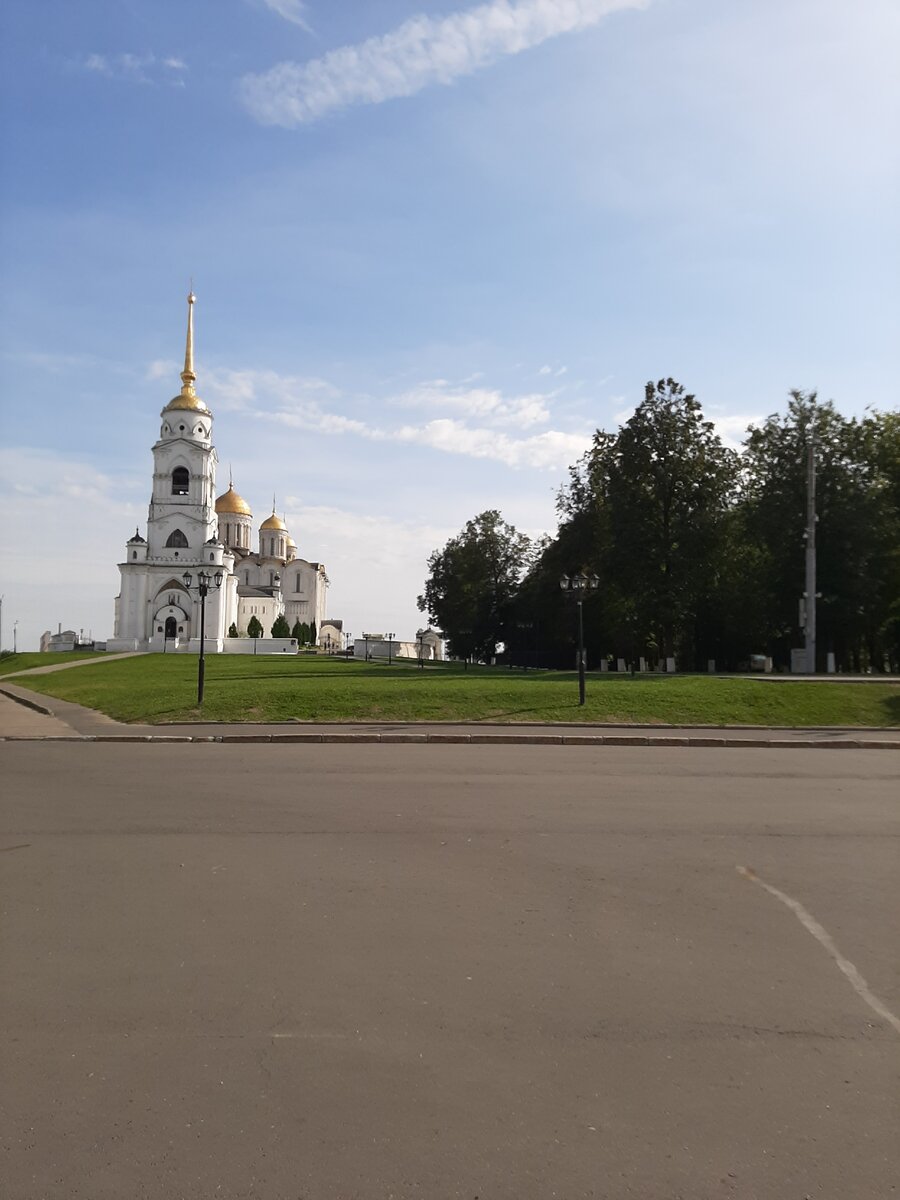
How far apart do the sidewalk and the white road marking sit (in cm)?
1014

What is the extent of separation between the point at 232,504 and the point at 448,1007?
387ft

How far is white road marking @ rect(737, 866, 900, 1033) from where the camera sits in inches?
187

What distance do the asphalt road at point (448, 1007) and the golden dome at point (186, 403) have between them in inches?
3469

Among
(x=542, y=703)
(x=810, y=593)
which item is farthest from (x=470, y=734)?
(x=810, y=593)

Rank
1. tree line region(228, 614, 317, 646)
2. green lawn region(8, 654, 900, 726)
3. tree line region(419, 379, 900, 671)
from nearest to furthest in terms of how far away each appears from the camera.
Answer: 1. green lawn region(8, 654, 900, 726)
2. tree line region(419, 379, 900, 671)
3. tree line region(228, 614, 317, 646)

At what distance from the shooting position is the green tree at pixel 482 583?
70.6m

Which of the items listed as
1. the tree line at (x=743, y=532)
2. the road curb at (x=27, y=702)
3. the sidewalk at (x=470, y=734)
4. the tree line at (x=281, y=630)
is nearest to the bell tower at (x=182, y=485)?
the tree line at (x=281, y=630)

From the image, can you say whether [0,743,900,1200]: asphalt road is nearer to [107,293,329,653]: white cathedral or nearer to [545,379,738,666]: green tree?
[545,379,738,666]: green tree

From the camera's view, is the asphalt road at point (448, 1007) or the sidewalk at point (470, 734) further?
the sidewalk at point (470, 734)

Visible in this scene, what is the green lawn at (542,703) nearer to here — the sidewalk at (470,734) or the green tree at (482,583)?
the sidewalk at (470,734)

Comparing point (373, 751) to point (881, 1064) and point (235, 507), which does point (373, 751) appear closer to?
point (881, 1064)

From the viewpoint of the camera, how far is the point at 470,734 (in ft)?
58.9

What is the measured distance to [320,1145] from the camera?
348 cm

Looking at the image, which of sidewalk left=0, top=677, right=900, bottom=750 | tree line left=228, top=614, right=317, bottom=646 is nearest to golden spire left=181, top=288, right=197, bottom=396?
tree line left=228, top=614, right=317, bottom=646
